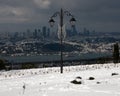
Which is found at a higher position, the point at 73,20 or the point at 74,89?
the point at 73,20

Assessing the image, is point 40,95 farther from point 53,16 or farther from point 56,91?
point 53,16

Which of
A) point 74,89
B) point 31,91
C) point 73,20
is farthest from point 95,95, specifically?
point 73,20

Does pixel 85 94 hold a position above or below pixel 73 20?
below

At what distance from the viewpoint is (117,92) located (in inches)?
572

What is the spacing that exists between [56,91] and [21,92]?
1542 mm

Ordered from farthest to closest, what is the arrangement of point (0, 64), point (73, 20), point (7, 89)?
1. point (0, 64)
2. point (73, 20)
3. point (7, 89)

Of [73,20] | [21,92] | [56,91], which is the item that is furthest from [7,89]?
[73,20]

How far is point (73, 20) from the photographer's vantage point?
31359 millimetres

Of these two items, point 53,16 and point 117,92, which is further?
→ point 53,16

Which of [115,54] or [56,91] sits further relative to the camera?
[115,54]

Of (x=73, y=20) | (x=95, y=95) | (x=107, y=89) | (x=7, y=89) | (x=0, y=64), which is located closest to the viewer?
(x=95, y=95)

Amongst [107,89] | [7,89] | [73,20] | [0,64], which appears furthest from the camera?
[0,64]

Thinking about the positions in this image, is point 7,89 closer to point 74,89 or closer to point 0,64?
point 74,89

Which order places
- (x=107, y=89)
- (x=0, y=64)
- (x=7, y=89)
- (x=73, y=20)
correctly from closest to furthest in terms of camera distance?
(x=107, y=89)
(x=7, y=89)
(x=73, y=20)
(x=0, y=64)
